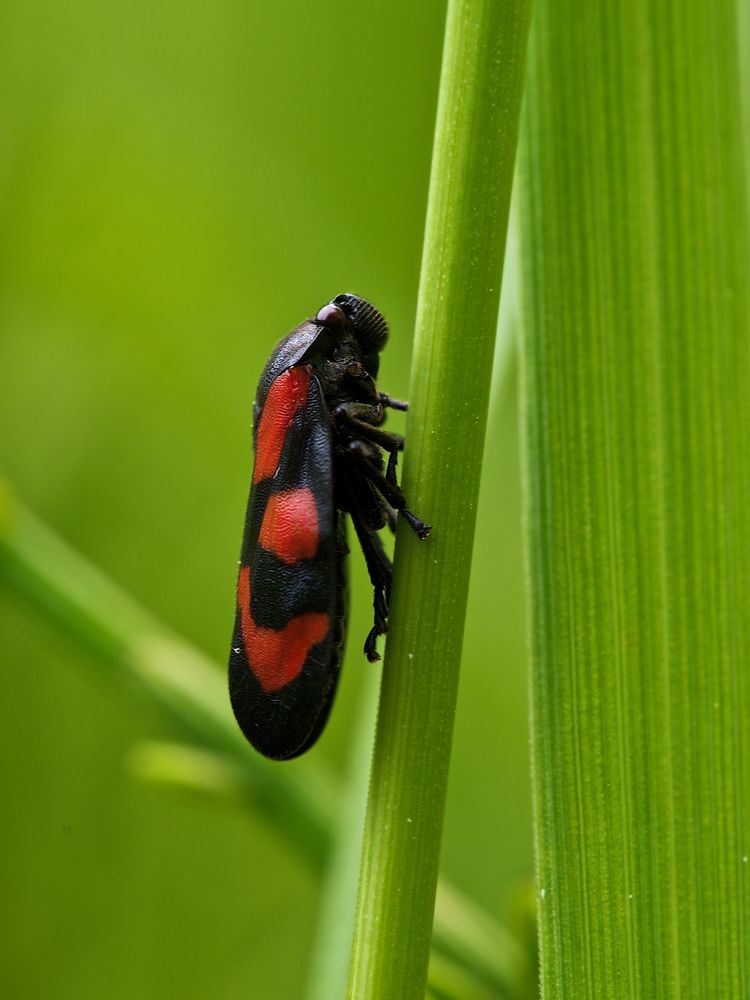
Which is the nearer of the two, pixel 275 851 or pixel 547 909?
pixel 547 909

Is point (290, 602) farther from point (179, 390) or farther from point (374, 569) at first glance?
point (179, 390)

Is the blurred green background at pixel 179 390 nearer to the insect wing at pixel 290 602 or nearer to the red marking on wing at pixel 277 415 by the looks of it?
the red marking on wing at pixel 277 415

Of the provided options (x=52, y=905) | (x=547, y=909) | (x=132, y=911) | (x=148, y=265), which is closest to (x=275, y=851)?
(x=132, y=911)

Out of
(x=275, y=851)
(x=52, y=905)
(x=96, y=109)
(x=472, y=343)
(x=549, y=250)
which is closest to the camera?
(x=472, y=343)

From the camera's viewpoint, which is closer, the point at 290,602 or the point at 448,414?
the point at 448,414

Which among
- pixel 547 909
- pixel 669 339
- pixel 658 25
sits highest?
pixel 658 25

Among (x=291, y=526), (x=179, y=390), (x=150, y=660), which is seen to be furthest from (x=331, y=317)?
(x=179, y=390)

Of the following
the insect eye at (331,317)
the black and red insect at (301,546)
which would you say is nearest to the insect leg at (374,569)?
the black and red insect at (301,546)

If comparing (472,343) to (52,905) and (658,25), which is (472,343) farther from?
(52,905)
